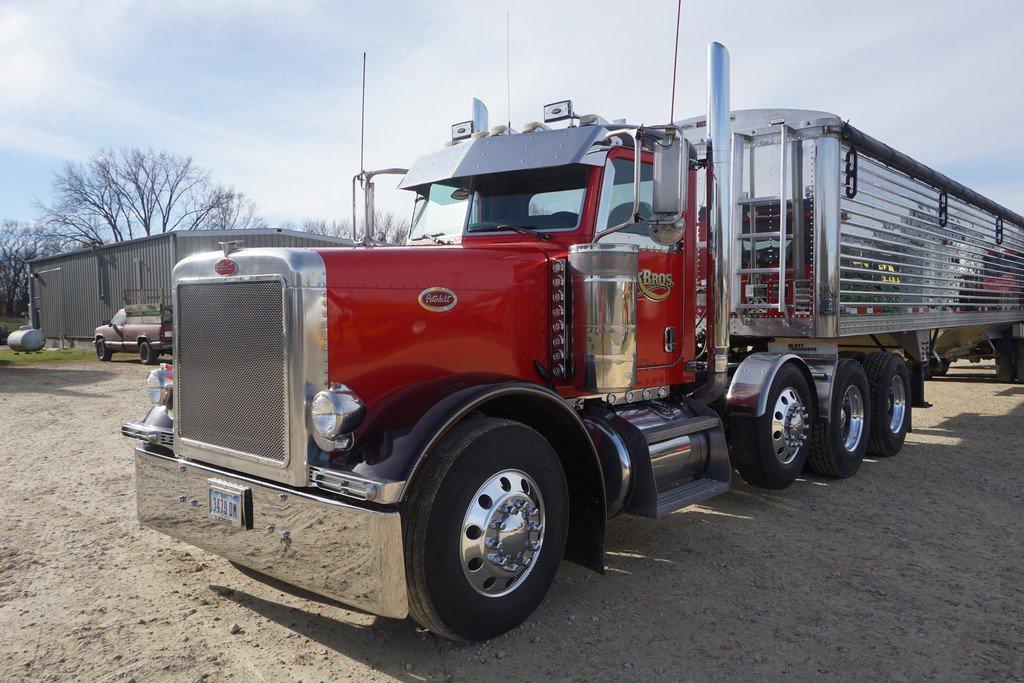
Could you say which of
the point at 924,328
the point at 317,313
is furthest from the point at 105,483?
the point at 924,328

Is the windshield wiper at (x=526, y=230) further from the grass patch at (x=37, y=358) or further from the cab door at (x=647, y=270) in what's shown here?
the grass patch at (x=37, y=358)

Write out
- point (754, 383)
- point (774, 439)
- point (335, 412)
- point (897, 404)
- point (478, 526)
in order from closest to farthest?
point (335, 412), point (478, 526), point (754, 383), point (774, 439), point (897, 404)

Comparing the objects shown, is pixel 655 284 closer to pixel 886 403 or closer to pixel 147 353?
pixel 886 403

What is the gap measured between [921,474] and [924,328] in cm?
223

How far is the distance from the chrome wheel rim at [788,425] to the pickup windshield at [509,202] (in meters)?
2.47

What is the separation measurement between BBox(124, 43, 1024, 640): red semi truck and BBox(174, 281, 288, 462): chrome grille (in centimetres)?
1

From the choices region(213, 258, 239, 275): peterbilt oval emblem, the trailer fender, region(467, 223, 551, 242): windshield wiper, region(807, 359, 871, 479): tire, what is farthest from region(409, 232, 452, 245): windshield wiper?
region(807, 359, 871, 479): tire

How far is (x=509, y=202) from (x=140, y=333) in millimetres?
18139

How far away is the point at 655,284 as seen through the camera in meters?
4.71

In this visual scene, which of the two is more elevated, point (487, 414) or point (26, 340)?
point (487, 414)

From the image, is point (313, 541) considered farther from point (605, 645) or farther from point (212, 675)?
point (605, 645)

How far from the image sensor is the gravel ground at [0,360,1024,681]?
124 inches

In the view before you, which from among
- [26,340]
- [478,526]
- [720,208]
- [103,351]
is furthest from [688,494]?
[26,340]

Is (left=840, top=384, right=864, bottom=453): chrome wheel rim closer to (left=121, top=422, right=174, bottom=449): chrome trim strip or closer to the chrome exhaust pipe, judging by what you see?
the chrome exhaust pipe
